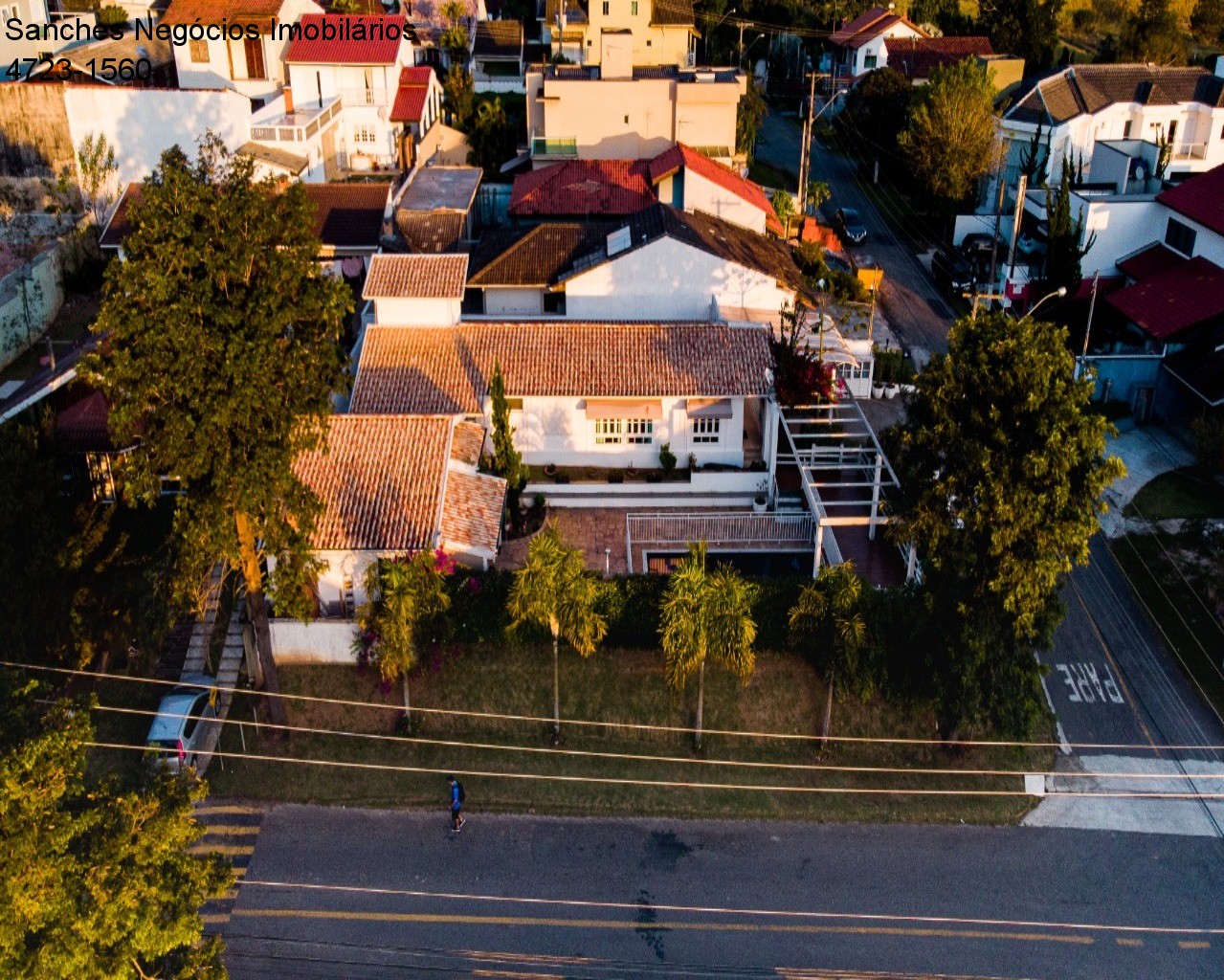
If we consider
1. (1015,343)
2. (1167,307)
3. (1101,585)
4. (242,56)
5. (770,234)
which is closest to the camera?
(1015,343)

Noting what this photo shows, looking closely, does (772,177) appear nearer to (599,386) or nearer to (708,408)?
(708,408)

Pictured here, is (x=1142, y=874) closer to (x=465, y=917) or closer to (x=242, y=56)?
(x=465, y=917)

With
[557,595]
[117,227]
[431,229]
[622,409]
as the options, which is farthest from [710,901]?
[117,227]

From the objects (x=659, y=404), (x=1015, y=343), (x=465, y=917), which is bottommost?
(x=465, y=917)

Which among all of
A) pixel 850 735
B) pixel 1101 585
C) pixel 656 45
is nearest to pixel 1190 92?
pixel 656 45

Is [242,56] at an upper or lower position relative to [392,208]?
upper

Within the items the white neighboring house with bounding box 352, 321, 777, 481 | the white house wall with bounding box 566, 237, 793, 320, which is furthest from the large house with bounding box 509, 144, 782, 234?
the white neighboring house with bounding box 352, 321, 777, 481

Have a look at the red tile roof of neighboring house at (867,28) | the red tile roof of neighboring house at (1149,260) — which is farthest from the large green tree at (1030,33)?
the red tile roof of neighboring house at (1149,260)

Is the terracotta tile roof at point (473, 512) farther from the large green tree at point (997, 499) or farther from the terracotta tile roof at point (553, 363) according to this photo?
the large green tree at point (997, 499)
